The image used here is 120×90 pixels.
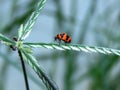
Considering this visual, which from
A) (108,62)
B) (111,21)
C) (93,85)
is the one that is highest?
(111,21)

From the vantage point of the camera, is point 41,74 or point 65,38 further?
point 65,38

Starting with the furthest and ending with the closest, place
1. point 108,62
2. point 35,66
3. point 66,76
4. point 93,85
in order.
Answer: point 93,85 → point 66,76 → point 108,62 → point 35,66

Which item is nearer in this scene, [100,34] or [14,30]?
[14,30]

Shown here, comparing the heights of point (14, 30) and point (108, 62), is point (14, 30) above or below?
above

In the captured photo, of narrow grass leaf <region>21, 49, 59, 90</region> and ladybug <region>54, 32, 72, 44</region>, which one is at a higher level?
ladybug <region>54, 32, 72, 44</region>

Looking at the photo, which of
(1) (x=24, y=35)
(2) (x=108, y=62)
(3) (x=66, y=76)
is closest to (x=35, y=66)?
(1) (x=24, y=35)

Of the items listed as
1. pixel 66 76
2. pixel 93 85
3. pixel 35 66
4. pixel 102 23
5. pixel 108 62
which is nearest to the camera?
pixel 35 66

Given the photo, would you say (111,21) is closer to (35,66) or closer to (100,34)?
(100,34)

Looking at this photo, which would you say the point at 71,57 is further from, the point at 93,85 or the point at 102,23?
the point at 102,23

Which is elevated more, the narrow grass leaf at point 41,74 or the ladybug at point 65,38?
the ladybug at point 65,38
